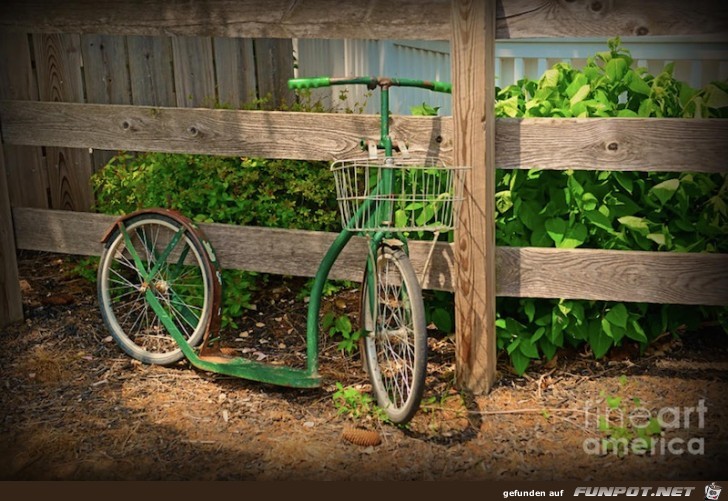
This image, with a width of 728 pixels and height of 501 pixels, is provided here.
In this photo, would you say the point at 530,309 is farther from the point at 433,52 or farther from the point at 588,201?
the point at 433,52

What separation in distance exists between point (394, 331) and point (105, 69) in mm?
2703

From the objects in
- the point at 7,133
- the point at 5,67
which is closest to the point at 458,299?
the point at 7,133

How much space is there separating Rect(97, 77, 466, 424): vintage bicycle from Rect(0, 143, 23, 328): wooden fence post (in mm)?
A: 517

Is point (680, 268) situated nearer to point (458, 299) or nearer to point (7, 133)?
point (458, 299)

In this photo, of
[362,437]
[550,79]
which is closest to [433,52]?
[550,79]

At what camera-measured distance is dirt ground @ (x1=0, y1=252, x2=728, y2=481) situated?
3.69m

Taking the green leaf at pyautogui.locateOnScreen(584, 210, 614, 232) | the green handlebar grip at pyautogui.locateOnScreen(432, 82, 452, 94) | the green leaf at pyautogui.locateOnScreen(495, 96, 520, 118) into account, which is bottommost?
the green leaf at pyautogui.locateOnScreen(584, 210, 614, 232)

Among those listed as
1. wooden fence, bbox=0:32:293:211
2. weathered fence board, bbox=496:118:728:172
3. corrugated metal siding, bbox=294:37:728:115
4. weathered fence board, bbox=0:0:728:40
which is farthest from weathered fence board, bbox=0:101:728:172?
corrugated metal siding, bbox=294:37:728:115

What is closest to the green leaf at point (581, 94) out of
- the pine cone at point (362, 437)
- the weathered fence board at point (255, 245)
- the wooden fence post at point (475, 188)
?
the wooden fence post at point (475, 188)

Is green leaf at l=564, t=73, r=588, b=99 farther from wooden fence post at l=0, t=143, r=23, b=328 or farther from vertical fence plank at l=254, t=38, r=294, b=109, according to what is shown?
wooden fence post at l=0, t=143, r=23, b=328

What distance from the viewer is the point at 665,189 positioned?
406 cm

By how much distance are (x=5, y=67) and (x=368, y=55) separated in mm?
2387

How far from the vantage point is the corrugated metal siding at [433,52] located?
6.27 m

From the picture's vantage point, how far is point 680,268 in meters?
4.03
